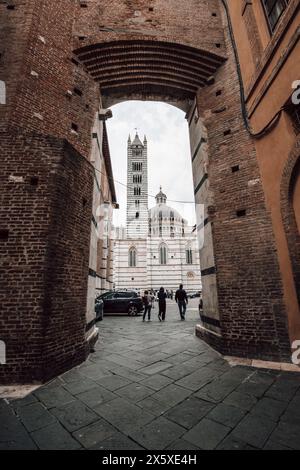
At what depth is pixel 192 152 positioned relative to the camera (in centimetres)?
770

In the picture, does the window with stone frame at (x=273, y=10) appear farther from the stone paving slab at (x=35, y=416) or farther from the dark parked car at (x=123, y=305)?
the dark parked car at (x=123, y=305)

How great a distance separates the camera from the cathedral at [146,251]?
173 ft

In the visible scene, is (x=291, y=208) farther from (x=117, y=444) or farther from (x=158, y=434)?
(x=117, y=444)

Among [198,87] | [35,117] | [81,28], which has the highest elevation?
[81,28]

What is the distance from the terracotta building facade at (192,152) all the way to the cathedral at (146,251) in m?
46.9

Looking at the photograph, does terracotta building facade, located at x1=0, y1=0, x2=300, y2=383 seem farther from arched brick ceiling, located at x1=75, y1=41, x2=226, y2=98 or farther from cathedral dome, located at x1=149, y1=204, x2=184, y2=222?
cathedral dome, located at x1=149, y1=204, x2=184, y2=222

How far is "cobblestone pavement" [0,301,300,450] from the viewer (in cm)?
228

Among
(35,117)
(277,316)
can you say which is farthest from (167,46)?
(277,316)

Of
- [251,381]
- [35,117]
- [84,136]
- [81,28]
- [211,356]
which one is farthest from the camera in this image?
[81,28]

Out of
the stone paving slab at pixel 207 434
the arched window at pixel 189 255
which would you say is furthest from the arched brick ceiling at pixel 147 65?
the arched window at pixel 189 255

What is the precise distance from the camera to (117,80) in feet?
24.2

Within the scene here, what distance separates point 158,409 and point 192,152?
7188 mm
